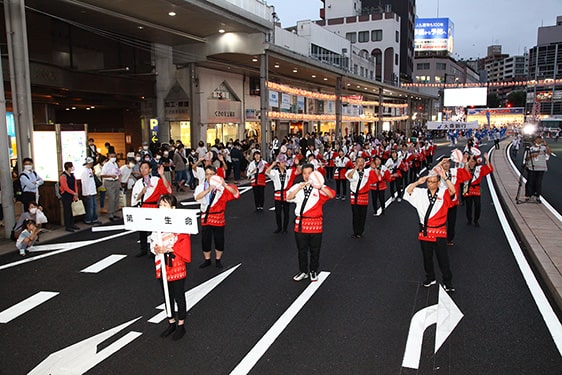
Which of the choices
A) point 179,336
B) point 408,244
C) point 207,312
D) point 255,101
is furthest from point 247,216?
point 255,101

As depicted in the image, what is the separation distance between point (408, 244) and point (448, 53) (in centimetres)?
10860

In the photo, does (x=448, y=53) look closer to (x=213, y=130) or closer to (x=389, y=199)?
(x=213, y=130)

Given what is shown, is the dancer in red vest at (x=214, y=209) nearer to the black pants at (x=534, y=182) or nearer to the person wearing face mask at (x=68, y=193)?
the person wearing face mask at (x=68, y=193)

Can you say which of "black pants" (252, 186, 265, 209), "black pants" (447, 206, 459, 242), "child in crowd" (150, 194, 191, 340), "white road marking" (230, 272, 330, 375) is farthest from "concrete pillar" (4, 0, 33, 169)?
"black pants" (447, 206, 459, 242)

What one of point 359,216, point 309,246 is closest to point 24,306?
point 309,246

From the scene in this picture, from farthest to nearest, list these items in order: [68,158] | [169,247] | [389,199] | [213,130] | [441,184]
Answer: [213,130]
[389,199]
[68,158]
[441,184]
[169,247]

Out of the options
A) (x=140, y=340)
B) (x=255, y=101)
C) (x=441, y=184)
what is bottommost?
(x=140, y=340)

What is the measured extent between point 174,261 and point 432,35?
111 meters

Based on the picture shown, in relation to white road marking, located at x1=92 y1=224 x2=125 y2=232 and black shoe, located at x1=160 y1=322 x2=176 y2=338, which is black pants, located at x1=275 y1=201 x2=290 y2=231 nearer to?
white road marking, located at x1=92 y1=224 x2=125 y2=232

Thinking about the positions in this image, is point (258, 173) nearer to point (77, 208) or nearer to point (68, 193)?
point (77, 208)

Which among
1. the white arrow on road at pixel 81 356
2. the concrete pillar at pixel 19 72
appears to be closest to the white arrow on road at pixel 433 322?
the white arrow on road at pixel 81 356

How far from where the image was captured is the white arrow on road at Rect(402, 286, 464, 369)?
16.7 ft

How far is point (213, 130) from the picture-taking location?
30.1m

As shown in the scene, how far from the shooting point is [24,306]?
6.64 meters
